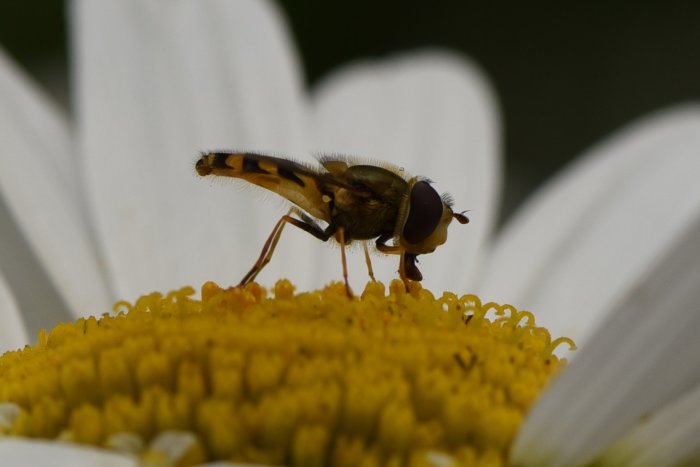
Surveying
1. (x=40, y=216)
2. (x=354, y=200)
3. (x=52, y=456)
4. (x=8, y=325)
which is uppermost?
(x=40, y=216)

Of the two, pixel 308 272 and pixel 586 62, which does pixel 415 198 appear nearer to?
Answer: pixel 308 272

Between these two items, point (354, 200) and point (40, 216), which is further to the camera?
point (40, 216)

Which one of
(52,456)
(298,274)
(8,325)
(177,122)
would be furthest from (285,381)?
(177,122)

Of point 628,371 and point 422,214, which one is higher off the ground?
point 422,214

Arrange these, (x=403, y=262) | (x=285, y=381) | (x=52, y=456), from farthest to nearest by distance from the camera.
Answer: (x=403, y=262) < (x=285, y=381) < (x=52, y=456)

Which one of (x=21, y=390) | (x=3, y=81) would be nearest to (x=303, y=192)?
(x=21, y=390)

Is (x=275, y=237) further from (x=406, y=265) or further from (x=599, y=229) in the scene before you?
(x=599, y=229)

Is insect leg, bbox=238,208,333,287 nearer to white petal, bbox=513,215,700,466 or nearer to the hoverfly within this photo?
the hoverfly

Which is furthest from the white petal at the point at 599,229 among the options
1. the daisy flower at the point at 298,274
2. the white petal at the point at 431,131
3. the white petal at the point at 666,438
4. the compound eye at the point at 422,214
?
the white petal at the point at 666,438
